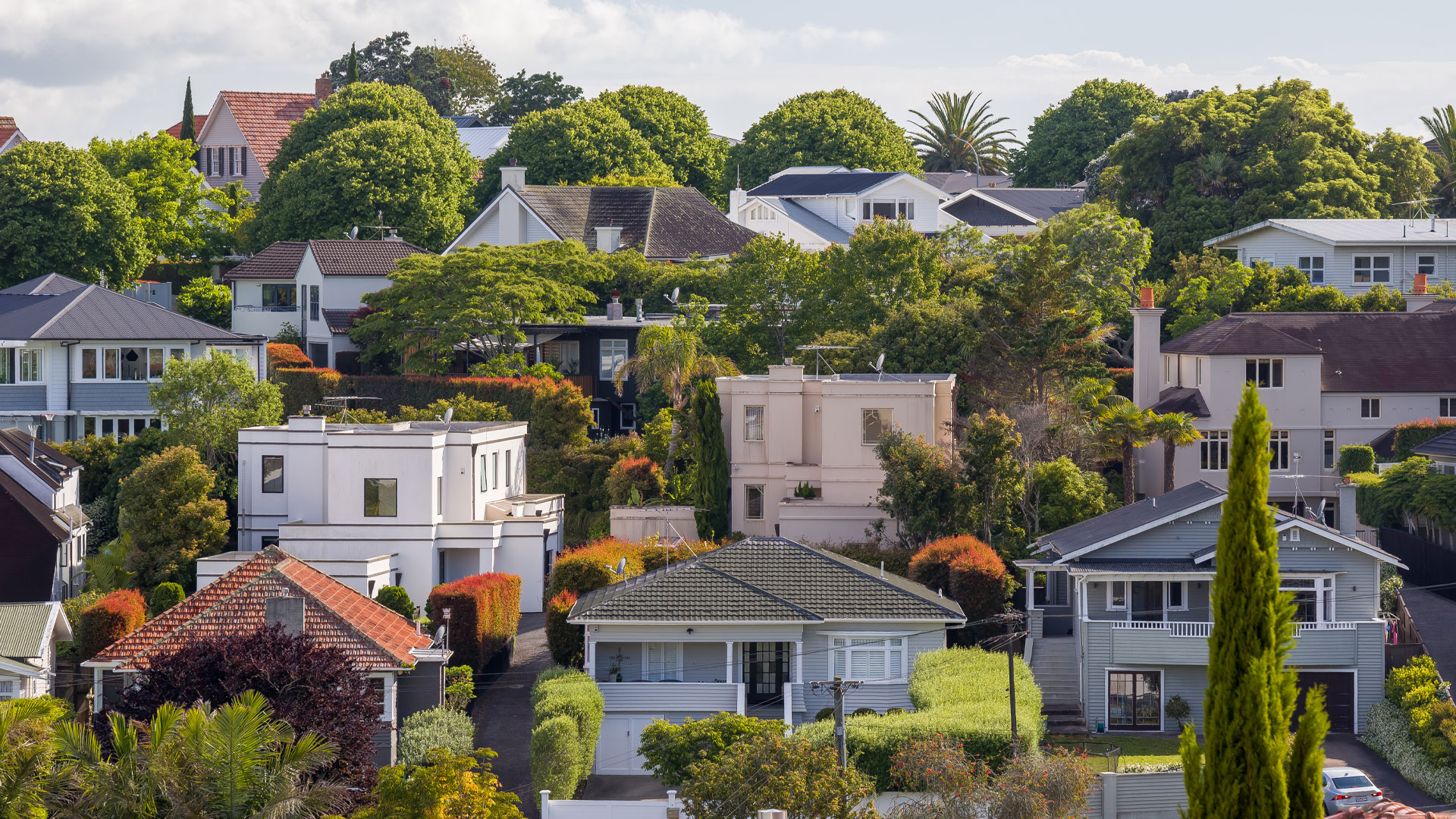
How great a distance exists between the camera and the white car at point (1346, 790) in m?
34.3

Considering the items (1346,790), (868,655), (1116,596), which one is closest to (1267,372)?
(1116,596)

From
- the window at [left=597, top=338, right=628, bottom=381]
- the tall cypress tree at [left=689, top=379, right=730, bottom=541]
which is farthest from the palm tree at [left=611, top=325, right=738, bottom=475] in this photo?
the window at [left=597, top=338, right=628, bottom=381]

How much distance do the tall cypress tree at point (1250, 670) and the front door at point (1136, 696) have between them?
23554 millimetres

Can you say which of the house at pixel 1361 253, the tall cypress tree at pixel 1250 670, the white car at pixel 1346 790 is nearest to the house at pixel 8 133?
the house at pixel 1361 253

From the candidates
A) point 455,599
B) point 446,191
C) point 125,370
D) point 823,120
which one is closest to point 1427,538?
point 455,599

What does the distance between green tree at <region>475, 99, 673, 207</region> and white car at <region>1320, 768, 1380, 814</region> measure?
67050 mm

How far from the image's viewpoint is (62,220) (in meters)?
74.5

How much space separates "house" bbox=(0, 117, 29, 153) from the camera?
104m

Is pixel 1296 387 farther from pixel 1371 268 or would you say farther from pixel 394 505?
pixel 394 505

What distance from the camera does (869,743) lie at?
34.6 m

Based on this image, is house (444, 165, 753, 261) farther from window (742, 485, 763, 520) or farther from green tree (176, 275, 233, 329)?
window (742, 485, 763, 520)

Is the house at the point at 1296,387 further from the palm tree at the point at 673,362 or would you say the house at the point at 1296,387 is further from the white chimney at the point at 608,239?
the white chimney at the point at 608,239

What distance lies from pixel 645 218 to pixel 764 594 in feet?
142

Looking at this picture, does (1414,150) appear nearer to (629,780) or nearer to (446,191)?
(446,191)
